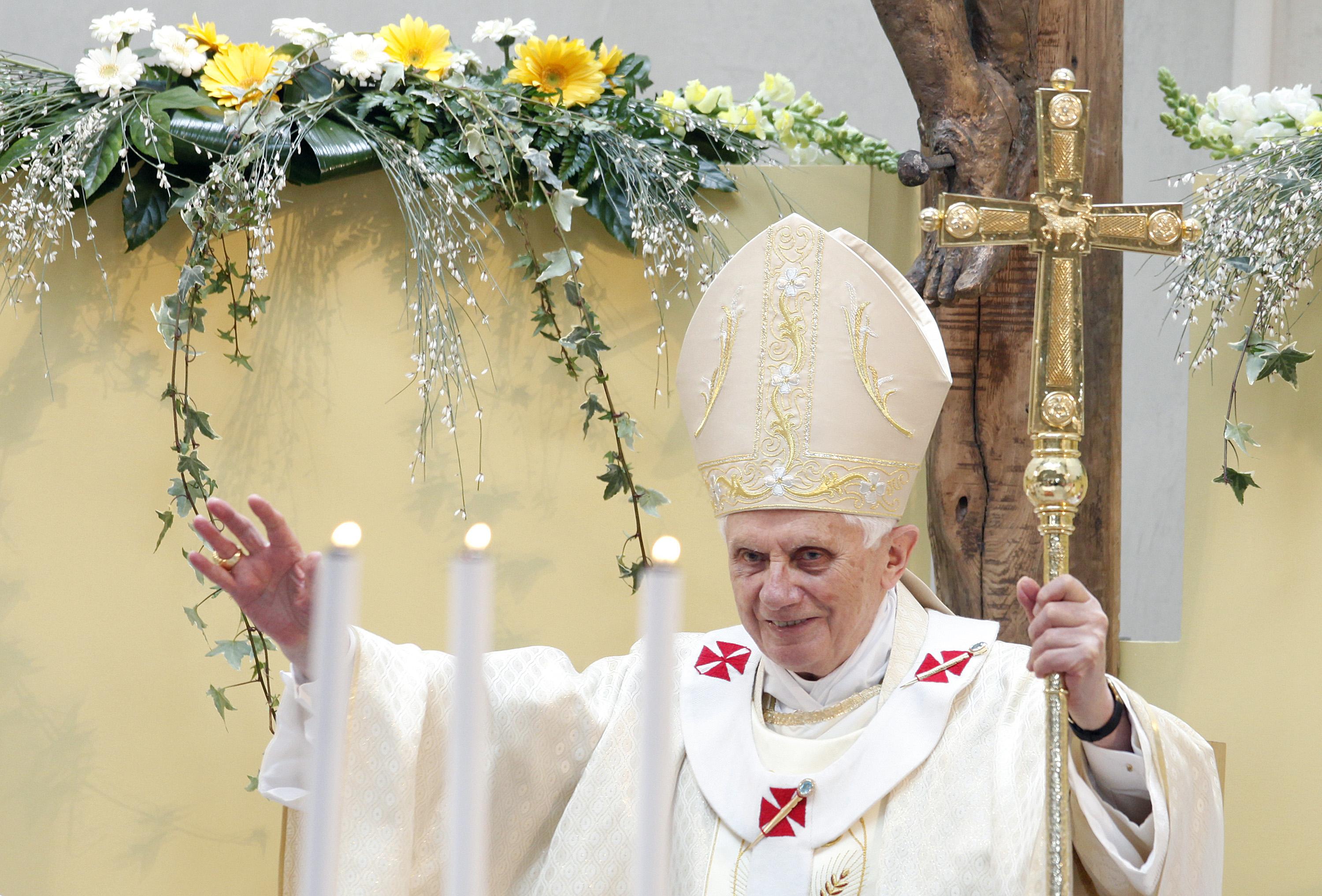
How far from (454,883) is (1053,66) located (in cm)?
288

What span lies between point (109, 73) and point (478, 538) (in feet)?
8.85

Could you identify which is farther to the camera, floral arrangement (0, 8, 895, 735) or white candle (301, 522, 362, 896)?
floral arrangement (0, 8, 895, 735)

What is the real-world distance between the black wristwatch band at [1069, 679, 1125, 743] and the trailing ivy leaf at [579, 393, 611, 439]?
1.50 m

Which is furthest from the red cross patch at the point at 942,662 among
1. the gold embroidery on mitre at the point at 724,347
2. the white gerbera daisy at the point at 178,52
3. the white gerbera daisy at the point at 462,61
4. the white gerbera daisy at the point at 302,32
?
the white gerbera daisy at the point at 178,52

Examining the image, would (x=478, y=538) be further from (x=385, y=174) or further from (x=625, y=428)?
(x=385, y=174)

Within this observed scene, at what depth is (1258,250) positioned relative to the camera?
3254mm

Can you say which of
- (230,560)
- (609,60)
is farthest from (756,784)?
(609,60)

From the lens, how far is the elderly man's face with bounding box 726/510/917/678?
263cm

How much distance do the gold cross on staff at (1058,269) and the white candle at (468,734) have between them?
4.38 feet

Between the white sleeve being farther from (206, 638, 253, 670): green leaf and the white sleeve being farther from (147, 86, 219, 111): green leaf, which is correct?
(147, 86, 219, 111): green leaf

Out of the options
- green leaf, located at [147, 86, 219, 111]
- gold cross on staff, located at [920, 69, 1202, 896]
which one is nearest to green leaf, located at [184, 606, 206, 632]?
green leaf, located at [147, 86, 219, 111]

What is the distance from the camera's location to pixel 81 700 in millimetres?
3461

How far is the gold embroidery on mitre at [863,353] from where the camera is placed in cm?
270

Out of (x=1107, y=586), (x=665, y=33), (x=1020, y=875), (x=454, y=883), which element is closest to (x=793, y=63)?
(x=665, y=33)
